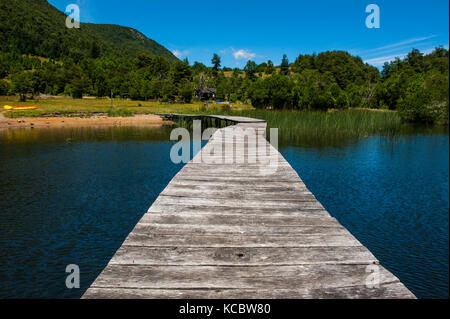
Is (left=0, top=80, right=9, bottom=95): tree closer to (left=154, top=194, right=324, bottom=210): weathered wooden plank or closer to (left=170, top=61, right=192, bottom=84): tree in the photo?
(left=170, top=61, right=192, bottom=84): tree

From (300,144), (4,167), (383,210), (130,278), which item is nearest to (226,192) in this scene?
(130,278)

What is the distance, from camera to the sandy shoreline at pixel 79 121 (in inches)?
1088

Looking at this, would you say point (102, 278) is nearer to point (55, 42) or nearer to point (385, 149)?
point (385, 149)

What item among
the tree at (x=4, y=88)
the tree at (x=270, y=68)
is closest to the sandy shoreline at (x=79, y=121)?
the tree at (x=4, y=88)

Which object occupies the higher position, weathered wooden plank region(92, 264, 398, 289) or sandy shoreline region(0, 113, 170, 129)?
sandy shoreline region(0, 113, 170, 129)

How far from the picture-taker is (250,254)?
222 centimetres

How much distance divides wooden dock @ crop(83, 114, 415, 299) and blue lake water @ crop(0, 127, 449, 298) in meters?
0.91

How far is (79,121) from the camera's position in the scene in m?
30.8

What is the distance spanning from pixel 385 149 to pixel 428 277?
933cm

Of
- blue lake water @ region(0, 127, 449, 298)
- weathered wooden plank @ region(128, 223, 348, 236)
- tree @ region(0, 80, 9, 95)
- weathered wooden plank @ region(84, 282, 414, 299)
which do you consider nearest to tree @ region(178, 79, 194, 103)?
tree @ region(0, 80, 9, 95)

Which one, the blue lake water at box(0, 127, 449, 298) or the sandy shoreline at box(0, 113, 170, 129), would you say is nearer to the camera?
the blue lake water at box(0, 127, 449, 298)

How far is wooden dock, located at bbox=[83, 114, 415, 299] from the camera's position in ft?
5.78

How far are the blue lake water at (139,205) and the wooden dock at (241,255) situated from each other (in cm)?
91

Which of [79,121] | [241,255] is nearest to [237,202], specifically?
[241,255]
